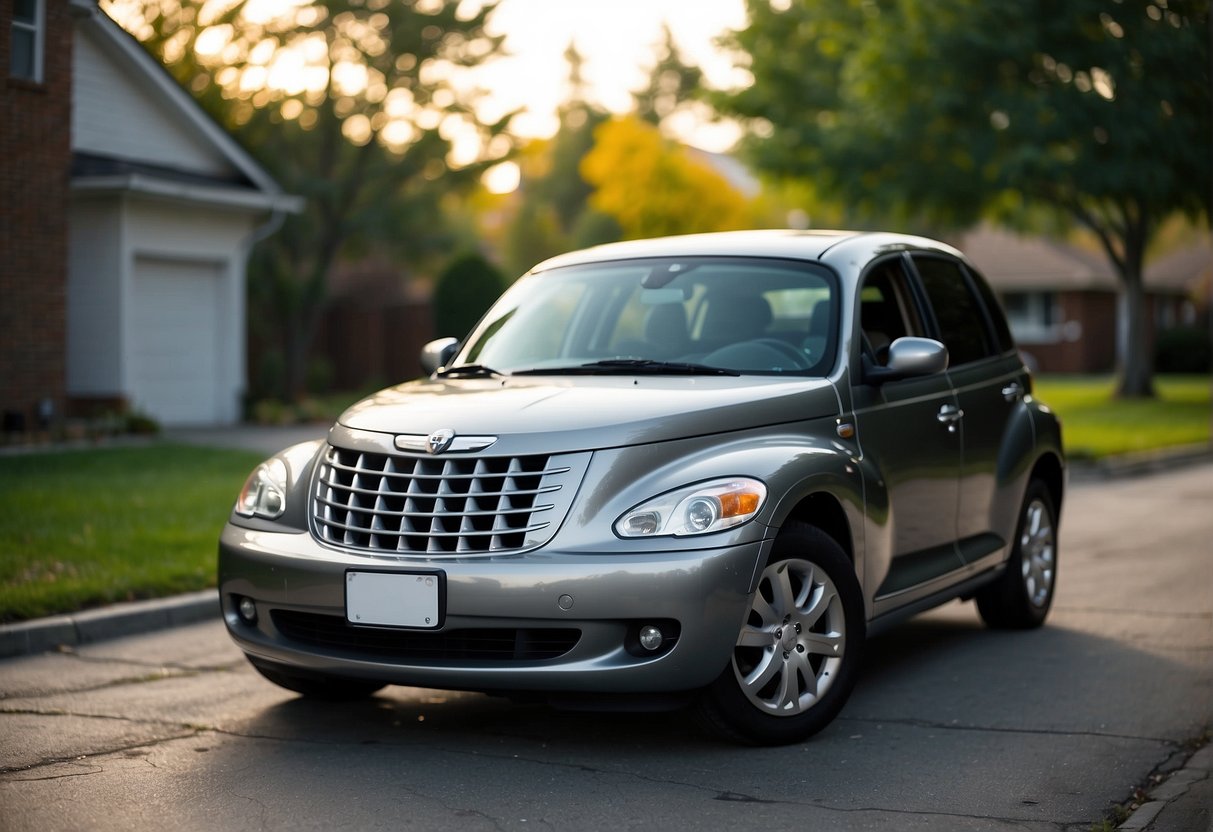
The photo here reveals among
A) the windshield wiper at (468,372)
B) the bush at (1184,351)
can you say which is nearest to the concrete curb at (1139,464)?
the windshield wiper at (468,372)

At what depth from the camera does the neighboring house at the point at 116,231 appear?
16.2 metres

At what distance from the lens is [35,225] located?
1639 cm

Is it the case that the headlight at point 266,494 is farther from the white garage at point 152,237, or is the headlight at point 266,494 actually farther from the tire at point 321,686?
the white garage at point 152,237

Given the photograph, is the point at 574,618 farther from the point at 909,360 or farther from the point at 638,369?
the point at 909,360

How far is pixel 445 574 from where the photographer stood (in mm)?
4828

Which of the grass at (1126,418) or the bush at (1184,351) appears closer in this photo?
the grass at (1126,418)

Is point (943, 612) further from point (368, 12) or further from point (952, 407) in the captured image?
point (368, 12)

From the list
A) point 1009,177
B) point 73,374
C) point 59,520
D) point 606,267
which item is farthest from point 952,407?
point 1009,177

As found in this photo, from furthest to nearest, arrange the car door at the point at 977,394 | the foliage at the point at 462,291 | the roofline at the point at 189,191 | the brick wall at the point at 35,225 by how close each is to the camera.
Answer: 1. the foliage at the point at 462,291
2. the roofline at the point at 189,191
3. the brick wall at the point at 35,225
4. the car door at the point at 977,394

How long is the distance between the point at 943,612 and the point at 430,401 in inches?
152

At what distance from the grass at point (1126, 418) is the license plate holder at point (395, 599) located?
13.8m

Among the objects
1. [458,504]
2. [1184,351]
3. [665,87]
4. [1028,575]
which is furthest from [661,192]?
[458,504]

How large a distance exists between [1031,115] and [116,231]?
16.1m

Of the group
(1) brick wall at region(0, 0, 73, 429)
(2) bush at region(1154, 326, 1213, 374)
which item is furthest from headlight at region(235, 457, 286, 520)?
(2) bush at region(1154, 326, 1213, 374)
